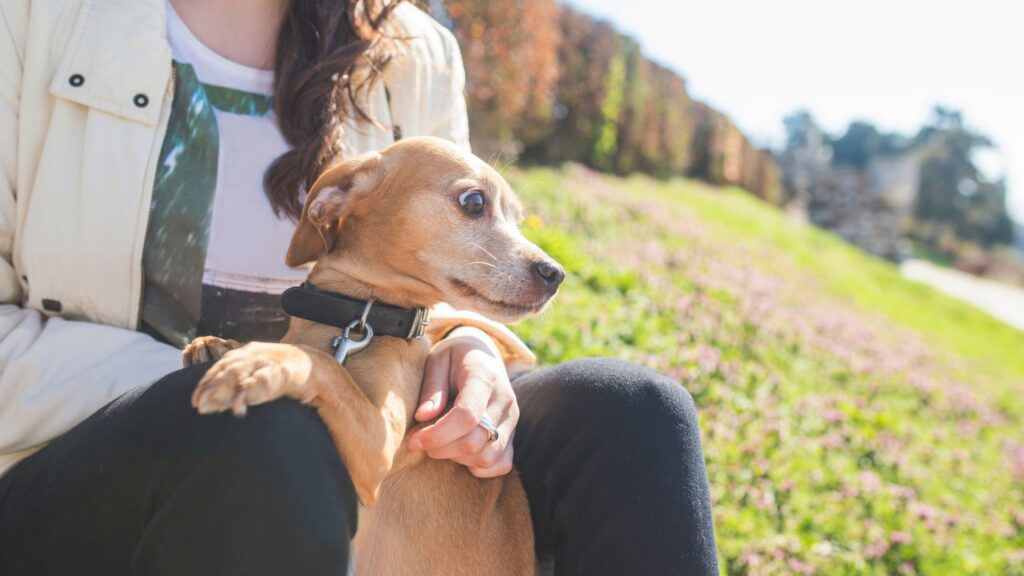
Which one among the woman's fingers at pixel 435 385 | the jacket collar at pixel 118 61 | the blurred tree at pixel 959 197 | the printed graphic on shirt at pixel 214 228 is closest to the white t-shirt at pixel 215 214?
the printed graphic on shirt at pixel 214 228

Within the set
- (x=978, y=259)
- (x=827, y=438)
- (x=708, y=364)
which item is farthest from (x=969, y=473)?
(x=978, y=259)

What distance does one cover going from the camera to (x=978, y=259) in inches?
1601

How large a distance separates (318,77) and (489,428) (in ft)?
4.34

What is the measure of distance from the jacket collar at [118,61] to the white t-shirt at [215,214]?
0.10 metres

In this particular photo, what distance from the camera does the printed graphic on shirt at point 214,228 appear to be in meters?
2.29

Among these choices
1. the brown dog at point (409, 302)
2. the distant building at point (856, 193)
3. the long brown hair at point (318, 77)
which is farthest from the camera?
the distant building at point (856, 193)

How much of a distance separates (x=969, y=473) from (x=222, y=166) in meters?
6.10

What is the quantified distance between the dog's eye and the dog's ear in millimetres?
248

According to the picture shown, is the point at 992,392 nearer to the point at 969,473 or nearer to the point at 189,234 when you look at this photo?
the point at 969,473

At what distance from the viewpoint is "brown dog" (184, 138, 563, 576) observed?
185 cm

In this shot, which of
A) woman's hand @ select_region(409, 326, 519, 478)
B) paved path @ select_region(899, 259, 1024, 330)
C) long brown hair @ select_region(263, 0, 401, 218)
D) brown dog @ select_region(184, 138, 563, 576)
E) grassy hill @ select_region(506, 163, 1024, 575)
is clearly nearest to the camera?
brown dog @ select_region(184, 138, 563, 576)

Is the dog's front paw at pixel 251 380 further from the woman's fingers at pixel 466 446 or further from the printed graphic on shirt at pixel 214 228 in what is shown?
the printed graphic on shirt at pixel 214 228

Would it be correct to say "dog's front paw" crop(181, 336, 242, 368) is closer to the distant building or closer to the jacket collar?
the jacket collar

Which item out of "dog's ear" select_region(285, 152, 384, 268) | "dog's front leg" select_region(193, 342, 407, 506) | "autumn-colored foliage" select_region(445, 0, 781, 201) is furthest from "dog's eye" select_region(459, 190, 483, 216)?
"autumn-colored foliage" select_region(445, 0, 781, 201)
